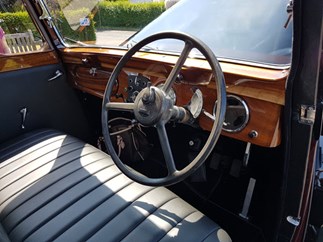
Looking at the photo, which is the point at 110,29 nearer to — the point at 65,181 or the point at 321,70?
the point at 65,181

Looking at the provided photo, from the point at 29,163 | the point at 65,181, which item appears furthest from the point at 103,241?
the point at 29,163

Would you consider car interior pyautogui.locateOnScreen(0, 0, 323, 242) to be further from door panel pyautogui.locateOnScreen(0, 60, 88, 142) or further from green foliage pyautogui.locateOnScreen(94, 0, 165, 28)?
green foliage pyautogui.locateOnScreen(94, 0, 165, 28)

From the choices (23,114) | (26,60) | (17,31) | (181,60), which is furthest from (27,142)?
(181,60)

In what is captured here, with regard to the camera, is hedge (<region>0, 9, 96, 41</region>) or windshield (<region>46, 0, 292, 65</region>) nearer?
windshield (<region>46, 0, 292, 65</region>)

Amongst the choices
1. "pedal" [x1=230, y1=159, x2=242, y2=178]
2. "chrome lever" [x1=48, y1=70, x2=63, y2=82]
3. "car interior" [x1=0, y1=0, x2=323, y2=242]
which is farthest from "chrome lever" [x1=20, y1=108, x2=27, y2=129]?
"pedal" [x1=230, y1=159, x2=242, y2=178]

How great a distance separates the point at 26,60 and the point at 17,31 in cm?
21

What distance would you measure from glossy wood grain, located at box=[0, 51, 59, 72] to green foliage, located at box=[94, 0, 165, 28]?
43cm

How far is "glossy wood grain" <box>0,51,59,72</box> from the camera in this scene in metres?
1.80

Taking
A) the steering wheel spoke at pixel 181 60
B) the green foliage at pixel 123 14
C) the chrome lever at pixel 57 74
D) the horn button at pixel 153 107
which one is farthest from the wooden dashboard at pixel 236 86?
the chrome lever at pixel 57 74

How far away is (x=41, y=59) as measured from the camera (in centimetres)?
197

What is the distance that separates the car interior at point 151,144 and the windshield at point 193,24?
9 centimetres

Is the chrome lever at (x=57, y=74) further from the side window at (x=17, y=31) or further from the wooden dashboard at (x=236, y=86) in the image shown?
the wooden dashboard at (x=236, y=86)

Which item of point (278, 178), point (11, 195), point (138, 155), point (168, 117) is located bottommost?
point (138, 155)

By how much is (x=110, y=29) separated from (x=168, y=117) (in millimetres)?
1146
